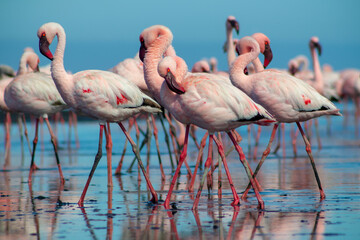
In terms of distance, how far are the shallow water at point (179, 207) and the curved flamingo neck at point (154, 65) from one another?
1.21 m

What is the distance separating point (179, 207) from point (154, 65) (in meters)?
1.53

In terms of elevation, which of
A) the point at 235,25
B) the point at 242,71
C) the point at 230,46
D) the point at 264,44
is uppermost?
the point at 235,25

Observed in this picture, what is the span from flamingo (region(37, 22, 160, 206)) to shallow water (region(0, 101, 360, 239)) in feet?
2.15

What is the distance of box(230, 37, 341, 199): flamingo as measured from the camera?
23.5 feet

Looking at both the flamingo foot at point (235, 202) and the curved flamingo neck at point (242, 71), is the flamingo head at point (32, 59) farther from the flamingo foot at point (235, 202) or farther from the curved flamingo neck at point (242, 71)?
the flamingo foot at point (235, 202)

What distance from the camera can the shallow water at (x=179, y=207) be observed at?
17.3ft

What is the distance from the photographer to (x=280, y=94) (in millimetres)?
7156

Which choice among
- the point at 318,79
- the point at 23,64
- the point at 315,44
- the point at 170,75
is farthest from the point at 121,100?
the point at 315,44

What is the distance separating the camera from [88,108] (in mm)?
7344

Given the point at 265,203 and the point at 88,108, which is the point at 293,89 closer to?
the point at 265,203

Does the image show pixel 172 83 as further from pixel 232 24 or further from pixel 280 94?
pixel 232 24

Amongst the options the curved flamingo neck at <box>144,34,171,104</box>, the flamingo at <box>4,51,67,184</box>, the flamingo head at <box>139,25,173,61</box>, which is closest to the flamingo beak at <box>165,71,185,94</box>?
the curved flamingo neck at <box>144,34,171,104</box>

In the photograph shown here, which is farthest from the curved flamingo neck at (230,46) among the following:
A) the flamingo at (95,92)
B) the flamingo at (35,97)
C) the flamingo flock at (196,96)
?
the flamingo at (95,92)

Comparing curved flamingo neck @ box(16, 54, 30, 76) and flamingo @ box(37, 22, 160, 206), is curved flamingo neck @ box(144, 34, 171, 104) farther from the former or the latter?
curved flamingo neck @ box(16, 54, 30, 76)
